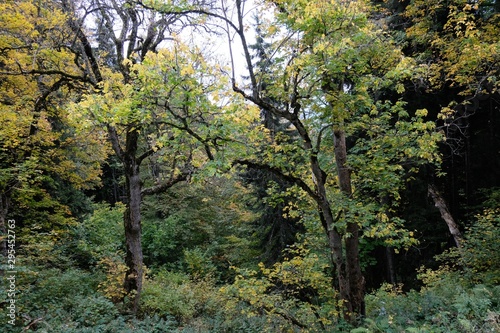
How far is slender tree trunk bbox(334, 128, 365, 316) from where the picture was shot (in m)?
6.15

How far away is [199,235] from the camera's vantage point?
16.5 metres

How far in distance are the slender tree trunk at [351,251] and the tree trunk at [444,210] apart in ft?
20.0

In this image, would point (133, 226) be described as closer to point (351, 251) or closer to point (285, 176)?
point (285, 176)

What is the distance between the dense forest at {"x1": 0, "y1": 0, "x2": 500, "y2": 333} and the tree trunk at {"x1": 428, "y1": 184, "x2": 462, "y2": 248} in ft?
0.23

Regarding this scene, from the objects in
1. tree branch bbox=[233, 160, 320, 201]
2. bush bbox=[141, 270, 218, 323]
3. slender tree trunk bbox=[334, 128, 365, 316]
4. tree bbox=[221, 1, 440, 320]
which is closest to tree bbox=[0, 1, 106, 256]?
tree branch bbox=[233, 160, 320, 201]

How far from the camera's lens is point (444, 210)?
11.1 metres

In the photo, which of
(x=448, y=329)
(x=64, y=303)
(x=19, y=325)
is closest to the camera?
(x=448, y=329)

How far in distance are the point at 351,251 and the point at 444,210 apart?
684cm

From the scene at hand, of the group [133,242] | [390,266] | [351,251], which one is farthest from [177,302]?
[390,266]

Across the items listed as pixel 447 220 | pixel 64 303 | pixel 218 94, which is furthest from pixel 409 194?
pixel 64 303

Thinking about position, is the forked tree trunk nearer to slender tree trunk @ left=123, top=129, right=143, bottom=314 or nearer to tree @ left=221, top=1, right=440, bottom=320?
slender tree trunk @ left=123, top=129, right=143, bottom=314

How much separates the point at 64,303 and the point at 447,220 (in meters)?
11.6

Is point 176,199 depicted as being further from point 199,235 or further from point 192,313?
point 192,313

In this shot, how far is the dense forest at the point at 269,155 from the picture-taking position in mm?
4480
